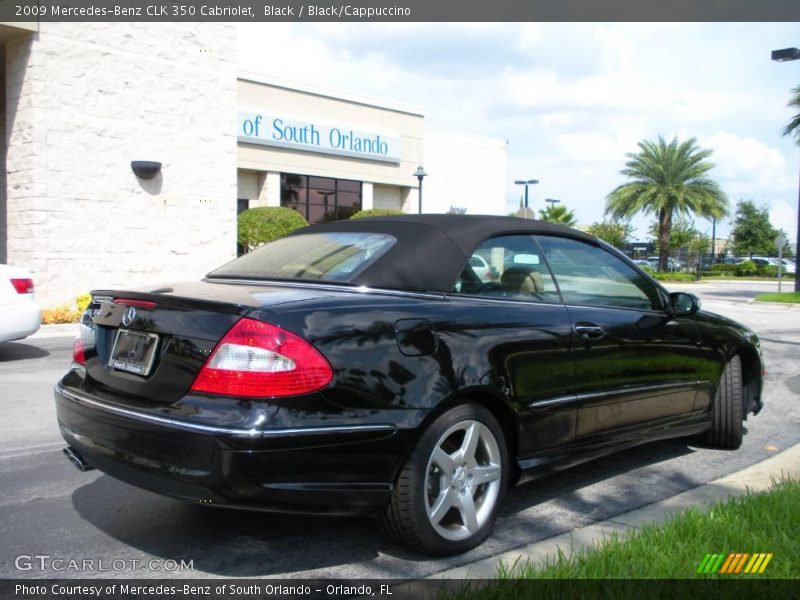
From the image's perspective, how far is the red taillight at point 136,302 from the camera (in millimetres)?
3381

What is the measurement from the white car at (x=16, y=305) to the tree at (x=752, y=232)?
69119mm

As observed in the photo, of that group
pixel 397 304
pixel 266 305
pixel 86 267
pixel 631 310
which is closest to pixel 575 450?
pixel 631 310

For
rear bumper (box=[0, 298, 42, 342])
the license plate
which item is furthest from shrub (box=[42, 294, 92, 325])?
the license plate

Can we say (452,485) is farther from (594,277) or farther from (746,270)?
(746,270)

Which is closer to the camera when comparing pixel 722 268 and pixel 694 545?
pixel 694 545

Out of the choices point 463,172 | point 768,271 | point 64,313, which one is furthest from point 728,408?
point 768,271

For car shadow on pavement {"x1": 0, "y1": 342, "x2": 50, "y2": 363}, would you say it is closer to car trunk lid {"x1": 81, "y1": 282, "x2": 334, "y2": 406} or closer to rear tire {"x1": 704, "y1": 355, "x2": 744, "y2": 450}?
car trunk lid {"x1": 81, "y1": 282, "x2": 334, "y2": 406}

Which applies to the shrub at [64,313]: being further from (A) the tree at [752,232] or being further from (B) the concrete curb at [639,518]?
(A) the tree at [752,232]

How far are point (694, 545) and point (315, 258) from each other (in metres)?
2.25

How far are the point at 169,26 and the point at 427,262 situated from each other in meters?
13.8

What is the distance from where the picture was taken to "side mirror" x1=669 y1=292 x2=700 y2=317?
4934 millimetres

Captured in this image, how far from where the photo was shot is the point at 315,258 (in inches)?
162

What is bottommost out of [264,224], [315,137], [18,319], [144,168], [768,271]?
[768,271]

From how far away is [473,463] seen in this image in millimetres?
3520
